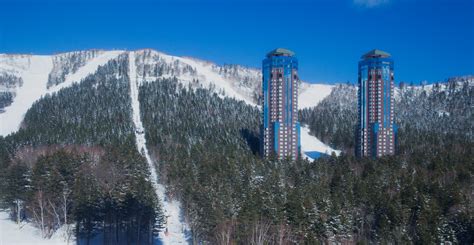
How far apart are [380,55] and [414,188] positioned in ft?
192

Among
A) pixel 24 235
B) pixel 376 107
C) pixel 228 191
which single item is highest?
pixel 376 107

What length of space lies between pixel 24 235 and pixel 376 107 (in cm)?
7467

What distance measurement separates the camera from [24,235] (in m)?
45.6

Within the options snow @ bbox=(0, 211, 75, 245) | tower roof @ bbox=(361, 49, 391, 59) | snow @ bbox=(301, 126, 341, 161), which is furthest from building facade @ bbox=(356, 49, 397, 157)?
snow @ bbox=(0, 211, 75, 245)

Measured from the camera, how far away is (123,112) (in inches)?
4978

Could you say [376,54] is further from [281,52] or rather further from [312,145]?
[312,145]

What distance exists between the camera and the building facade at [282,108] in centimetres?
9344

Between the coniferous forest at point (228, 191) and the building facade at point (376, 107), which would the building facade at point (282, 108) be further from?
the building facade at point (376, 107)

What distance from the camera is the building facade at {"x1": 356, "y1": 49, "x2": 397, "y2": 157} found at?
96750 mm

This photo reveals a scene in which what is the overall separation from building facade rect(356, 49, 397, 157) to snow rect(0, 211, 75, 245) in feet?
225

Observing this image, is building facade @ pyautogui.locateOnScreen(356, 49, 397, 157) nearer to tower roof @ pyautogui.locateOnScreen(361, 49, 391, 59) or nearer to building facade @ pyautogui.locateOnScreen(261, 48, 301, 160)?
tower roof @ pyautogui.locateOnScreen(361, 49, 391, 59)

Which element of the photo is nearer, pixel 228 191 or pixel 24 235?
pixel 24 235

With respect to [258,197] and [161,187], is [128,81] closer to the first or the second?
[161,187]

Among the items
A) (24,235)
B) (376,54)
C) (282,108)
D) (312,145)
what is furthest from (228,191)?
(312,145)
